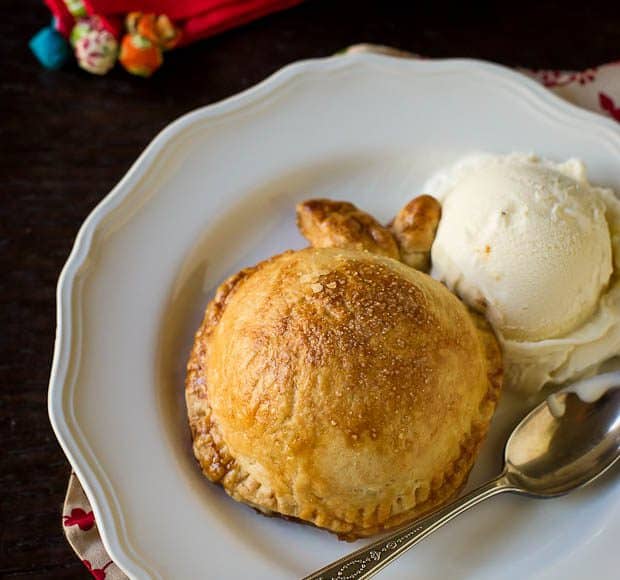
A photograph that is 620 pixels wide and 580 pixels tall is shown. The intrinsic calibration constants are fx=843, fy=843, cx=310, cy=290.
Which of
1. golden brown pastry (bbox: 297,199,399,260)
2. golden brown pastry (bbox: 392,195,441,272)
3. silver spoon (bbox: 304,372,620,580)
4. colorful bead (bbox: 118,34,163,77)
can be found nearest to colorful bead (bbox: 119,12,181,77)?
colorful bead (bbox: 118,34,163,77)

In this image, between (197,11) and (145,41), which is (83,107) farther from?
(197,11)

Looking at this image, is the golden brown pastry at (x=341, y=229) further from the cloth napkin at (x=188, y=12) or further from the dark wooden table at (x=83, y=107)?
the cloth napkin at (x=188, y=12)

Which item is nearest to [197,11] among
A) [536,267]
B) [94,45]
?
[94,45]

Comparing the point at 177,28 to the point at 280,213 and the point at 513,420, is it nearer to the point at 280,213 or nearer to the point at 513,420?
the point at 280,213

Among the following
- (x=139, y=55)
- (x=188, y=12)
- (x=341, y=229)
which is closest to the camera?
(x=341, y=229)

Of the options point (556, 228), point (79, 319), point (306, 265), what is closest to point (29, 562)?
point (79, 319)

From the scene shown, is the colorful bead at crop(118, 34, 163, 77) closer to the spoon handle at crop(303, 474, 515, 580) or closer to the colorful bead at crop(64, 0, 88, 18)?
the colorful bead at crop(64, 0, 88, 18)
